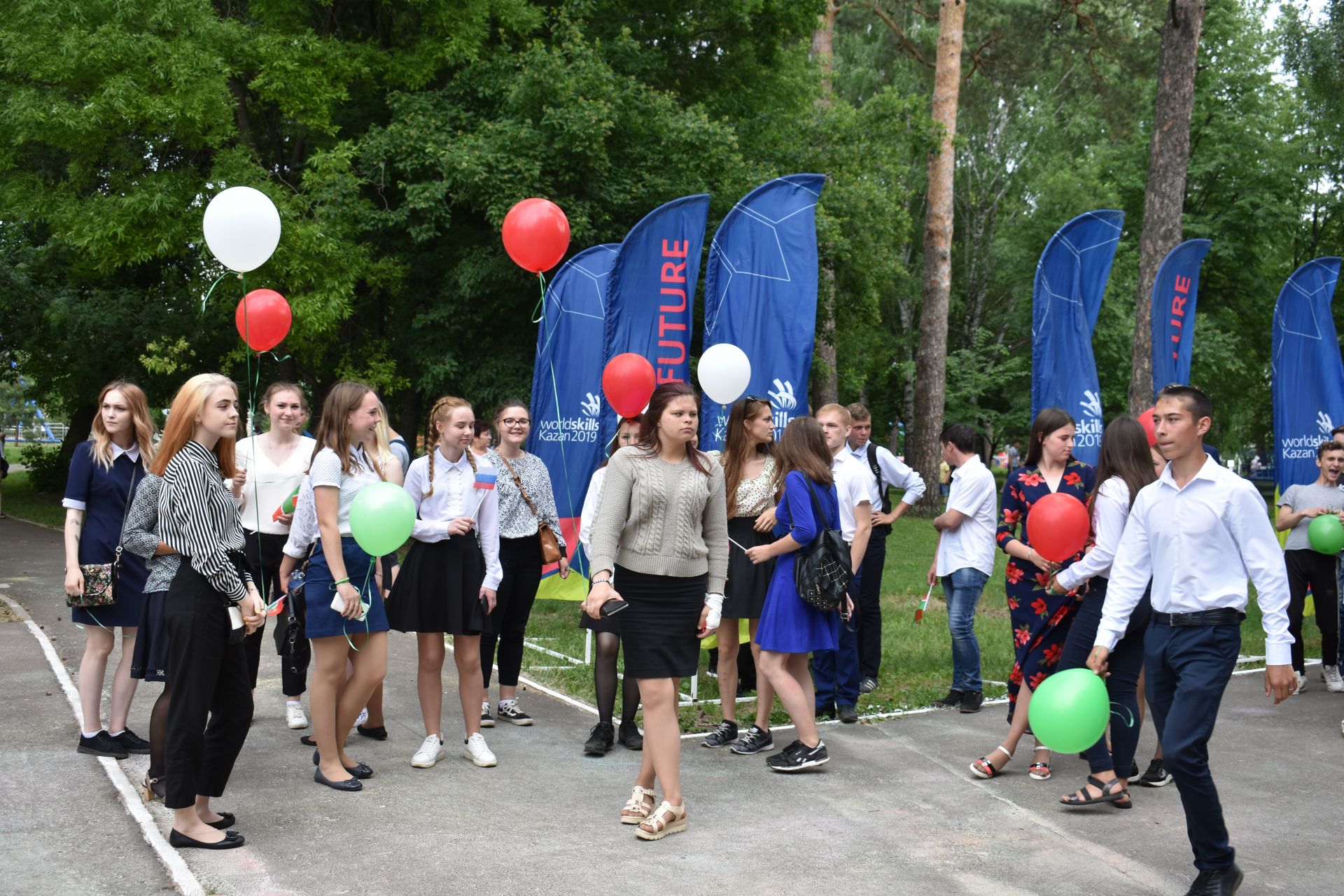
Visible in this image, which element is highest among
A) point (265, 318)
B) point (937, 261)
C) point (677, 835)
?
point (937, 261)

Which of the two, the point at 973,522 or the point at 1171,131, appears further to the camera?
the point at 1171,131

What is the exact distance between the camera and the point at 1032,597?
20.0ft

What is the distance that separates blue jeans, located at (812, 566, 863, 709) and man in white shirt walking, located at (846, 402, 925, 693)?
52cm

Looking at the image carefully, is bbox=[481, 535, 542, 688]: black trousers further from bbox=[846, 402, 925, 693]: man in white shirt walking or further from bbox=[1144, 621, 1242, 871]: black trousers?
bbox=[1144, 621, 1242, 871]: black trousers

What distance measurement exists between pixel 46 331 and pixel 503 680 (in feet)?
67.7

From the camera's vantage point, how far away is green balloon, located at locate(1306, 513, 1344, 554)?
7715mm

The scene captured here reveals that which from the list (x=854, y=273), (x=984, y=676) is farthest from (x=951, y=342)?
(x=984, y=676)

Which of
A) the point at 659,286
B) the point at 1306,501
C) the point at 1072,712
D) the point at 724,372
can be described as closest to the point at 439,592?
the point at 724,372

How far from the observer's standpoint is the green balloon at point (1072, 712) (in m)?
4.47

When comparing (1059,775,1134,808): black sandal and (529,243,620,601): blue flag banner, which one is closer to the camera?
(1059,775,1134,808): black sandal

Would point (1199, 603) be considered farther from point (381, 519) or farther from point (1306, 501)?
point (1306, 501)

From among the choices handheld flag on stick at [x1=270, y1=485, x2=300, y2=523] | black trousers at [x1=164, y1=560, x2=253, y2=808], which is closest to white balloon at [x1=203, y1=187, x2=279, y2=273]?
handheld flag on stick at [x1=270, y1=485, x2=300, y2=523]

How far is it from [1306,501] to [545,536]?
5385 millimetres

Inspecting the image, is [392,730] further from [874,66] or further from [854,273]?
[874,66]
